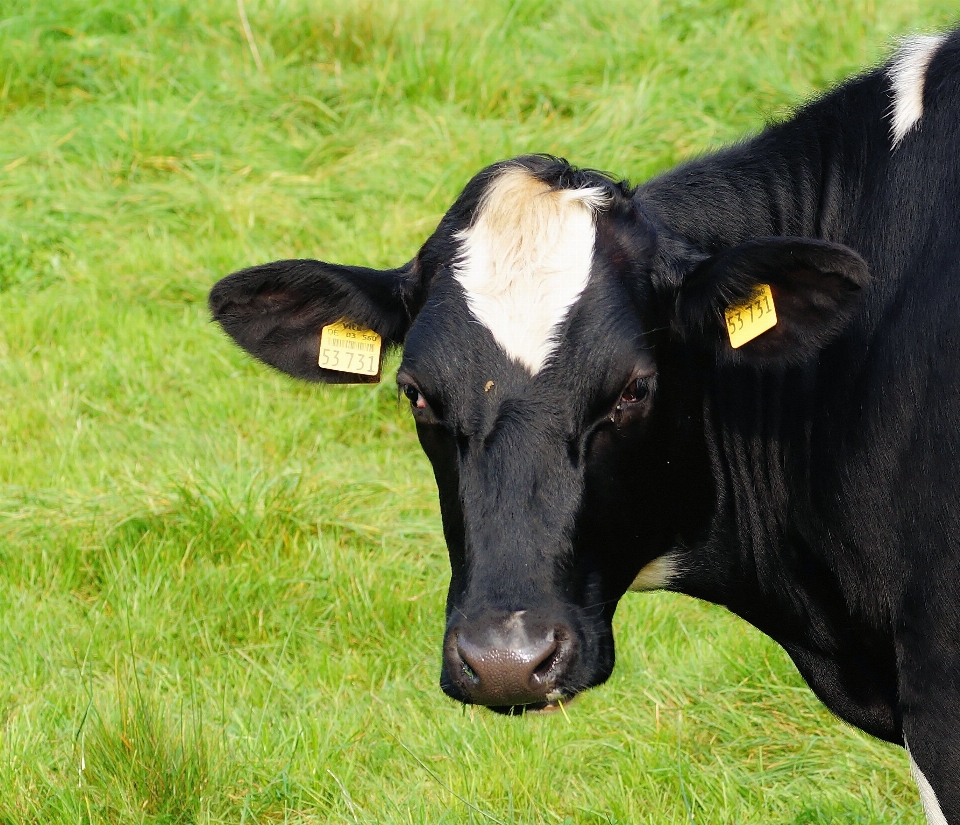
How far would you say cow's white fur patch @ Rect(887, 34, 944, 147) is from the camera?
136 inches

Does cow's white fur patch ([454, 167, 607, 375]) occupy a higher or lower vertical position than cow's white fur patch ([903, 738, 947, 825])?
higher

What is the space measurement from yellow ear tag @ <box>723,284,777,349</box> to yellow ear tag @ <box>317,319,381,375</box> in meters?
1.01

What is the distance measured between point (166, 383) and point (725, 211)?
11.9 ft

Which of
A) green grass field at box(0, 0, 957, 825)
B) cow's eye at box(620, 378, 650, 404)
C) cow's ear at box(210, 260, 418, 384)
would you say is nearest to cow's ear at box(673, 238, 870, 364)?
cow's eye at box(620, 378, 650, 404)

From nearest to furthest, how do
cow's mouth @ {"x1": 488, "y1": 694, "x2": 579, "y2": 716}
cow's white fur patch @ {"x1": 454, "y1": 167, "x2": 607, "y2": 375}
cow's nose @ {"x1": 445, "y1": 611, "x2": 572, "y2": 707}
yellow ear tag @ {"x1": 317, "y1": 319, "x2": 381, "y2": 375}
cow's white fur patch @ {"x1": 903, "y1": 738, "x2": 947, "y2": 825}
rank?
cow's nose @ {"x1": 445, "y1": 611, "x2": 572, "y2": 707} → cow's mouth @ {"x1": 488, "y1": 694, "x2": 579, "y2": 716} → cow's white fur patch @ {"x1": 903, "y1": 738, "x2": 947, "y2": 825} → cow's white fur patch @ {"x1": 454, "y1": 167, "x2": 607, "y2": 375} → yellow ear tag @ {"x1": 317, "y1": 319, "x2": 381, "y2": 375}

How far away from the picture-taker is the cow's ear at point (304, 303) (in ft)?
12.4

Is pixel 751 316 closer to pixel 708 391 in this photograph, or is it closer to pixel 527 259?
pixel 708 391

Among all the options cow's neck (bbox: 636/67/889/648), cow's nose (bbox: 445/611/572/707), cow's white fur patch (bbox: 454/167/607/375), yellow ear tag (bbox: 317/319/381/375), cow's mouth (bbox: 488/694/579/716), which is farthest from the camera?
yellow ear tag (bbox: 317/319/381/375)

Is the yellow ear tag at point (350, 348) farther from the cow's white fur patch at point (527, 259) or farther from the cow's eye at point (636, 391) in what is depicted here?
the cow's eye at point (636, 391)

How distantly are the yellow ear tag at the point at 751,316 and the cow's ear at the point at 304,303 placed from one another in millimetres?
869

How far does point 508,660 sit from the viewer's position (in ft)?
9.75

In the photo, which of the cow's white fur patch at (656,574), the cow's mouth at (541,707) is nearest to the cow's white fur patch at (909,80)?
the cow's white fur patch at (656,574)

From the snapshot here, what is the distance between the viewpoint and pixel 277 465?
602 cm

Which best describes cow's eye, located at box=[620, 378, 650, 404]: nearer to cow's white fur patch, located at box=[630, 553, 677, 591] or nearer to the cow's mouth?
cow's white fur patch, located at box=[630, 553, 677, 591]
